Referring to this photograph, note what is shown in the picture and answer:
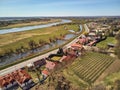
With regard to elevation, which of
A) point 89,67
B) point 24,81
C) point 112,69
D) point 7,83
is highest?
point 112,69

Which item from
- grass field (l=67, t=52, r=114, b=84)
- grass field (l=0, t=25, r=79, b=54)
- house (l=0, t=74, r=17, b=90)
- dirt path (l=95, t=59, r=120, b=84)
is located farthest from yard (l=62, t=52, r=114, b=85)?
grass field (l=0, t=25, r=79, b=54)

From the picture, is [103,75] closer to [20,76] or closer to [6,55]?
[20,76]

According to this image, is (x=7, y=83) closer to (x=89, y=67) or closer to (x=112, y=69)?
(x=89, y=67)

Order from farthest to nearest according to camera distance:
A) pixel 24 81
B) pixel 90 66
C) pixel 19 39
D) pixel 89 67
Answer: pixel 19 39
pixel 90 66
pixel 89 67
pixel 24 81

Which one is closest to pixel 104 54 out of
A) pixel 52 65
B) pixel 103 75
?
pixel 103 75

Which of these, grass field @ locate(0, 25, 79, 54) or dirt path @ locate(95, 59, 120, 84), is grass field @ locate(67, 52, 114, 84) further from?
grass field @ locate(0, 25, 79, 54)

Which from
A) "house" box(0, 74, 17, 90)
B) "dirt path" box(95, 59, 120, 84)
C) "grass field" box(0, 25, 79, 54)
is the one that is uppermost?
"dirt path" box(95, 59, 120, 84)

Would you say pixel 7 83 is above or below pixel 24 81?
below

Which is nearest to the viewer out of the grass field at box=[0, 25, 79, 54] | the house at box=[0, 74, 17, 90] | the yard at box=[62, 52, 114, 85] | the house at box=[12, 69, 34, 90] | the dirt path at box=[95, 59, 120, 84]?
the house at box=[0, 74, 17, 90]

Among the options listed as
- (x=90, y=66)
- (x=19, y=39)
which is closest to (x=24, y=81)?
(x=90, y=66)
